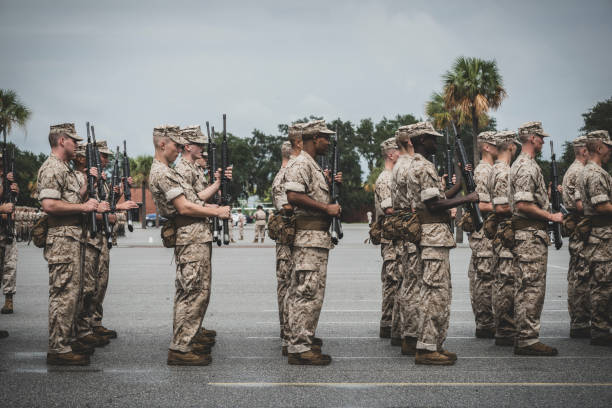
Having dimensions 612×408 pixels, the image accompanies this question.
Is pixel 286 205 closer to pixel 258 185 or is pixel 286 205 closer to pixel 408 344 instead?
pixel 408 344

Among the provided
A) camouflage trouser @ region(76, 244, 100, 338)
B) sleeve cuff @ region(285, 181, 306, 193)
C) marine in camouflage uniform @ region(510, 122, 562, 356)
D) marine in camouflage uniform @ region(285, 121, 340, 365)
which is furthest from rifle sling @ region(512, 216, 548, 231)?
camouflage trouser @ region(76, 244, 100, 338)

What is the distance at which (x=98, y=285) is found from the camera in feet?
23.8

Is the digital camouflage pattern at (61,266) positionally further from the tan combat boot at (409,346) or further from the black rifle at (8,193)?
the tan combat boot at (409,346)

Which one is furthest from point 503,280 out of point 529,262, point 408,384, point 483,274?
point 408,384

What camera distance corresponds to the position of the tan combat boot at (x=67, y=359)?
5789mm

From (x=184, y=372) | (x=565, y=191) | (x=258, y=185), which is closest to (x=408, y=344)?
(x=184, y=372)

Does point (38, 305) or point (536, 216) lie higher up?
point (536, 216)

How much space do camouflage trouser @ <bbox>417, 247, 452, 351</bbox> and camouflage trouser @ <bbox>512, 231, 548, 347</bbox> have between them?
93 cm

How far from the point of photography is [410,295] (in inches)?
247

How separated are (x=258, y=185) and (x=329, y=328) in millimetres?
69043

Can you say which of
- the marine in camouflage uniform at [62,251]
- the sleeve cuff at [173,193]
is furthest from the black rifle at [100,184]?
the sleeve cuff at [173,193]

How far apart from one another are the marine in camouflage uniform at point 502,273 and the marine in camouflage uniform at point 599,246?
0.89m

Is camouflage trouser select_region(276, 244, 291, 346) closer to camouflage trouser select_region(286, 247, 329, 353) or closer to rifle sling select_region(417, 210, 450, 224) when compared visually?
camouflage trouser select_region(286, 247, 329, 353)

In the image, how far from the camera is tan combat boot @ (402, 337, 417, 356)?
627 centimetres
